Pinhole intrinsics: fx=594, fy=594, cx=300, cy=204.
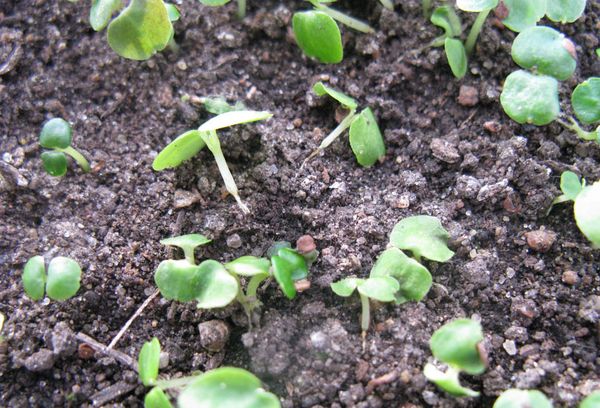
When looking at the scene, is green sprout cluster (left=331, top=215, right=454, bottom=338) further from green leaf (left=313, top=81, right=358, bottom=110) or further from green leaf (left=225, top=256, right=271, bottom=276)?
green leaf (left=313, top=81, right=358, bottom=110)

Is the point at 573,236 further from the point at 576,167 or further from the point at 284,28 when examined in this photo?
the point at 284,28

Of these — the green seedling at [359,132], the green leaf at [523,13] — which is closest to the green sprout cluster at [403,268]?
the green seedling at [359,132]

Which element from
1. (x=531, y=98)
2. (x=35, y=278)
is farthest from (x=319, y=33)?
(x=35, y=278)

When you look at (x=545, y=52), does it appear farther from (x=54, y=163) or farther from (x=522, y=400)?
(x=54, y=163)

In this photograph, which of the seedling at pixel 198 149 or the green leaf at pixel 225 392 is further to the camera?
the seedling at pixel 198 149

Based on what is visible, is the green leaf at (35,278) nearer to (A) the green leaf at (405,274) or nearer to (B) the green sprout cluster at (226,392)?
(B) the green sprout cluster at (226,392)

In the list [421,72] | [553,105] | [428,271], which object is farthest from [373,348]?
[421,72]
